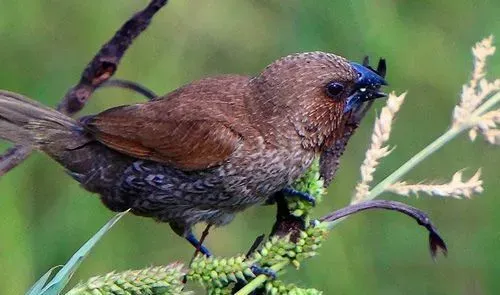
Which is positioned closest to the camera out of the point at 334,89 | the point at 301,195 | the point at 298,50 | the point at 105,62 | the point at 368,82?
the point at 301,195

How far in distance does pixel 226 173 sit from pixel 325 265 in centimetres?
115

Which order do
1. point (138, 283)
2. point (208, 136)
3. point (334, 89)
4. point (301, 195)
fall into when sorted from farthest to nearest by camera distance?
point (208, 136) < point (334, 89) < point (301, 195) < point (138, 283)

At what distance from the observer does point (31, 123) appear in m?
3.22

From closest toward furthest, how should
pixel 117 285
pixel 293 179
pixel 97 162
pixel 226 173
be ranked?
pixel 117 285 < pixel 293 179 < pixel 226 173 < pixel 97 162

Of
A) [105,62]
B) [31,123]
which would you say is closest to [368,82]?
[105,62]

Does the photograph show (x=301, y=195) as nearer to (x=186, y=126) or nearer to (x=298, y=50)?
(x=186, y=126)

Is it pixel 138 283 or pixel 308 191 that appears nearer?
pixel 138 283

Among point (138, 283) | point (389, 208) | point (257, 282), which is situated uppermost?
point (389, 208)

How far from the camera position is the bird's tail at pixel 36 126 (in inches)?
122

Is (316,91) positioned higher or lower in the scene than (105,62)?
higher

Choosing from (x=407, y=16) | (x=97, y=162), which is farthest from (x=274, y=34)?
(x=97, y=162)

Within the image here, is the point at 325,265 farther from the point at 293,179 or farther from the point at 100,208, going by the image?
the point at 293,179

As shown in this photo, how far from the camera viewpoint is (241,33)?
4648mm

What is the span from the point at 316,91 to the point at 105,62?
68 cm
